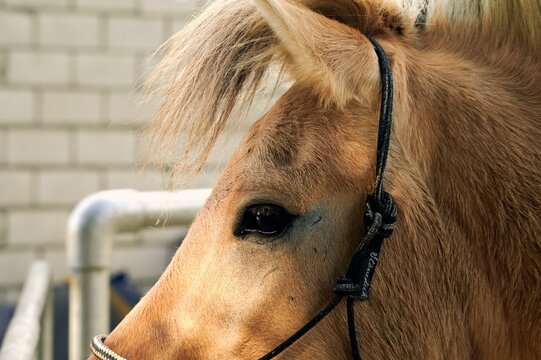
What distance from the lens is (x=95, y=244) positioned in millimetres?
1811

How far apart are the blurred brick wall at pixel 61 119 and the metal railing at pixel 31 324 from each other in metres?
2.27

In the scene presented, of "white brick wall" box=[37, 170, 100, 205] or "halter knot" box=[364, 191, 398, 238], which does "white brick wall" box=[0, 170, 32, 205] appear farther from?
"halter knot" box=[364, 191, 398, 238]

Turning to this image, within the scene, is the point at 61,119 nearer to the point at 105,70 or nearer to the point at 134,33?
the point at 105,70

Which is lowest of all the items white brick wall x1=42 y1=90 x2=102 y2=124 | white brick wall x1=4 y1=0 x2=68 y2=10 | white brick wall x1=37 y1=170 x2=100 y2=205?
white brick wall x1=37 y1=170 x2=100 y2=205

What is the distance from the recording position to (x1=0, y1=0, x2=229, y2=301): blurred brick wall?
5.03 metres

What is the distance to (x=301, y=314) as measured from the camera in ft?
4.29

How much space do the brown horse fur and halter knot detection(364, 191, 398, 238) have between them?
0.03 m

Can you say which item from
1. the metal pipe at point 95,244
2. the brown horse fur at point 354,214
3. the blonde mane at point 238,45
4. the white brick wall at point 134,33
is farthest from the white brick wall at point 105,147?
the brown horse fur at point 354,214

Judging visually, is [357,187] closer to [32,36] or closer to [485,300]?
[485,300]

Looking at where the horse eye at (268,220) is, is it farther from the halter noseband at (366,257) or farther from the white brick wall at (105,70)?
the white brick wall at (105,70)

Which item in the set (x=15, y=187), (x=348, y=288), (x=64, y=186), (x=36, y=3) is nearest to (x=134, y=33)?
(x=36, y=3)

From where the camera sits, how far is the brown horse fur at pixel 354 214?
1.31 metres

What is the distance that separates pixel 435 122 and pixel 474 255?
23 centimetres

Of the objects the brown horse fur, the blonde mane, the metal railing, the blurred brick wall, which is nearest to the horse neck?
the brown horse fur
